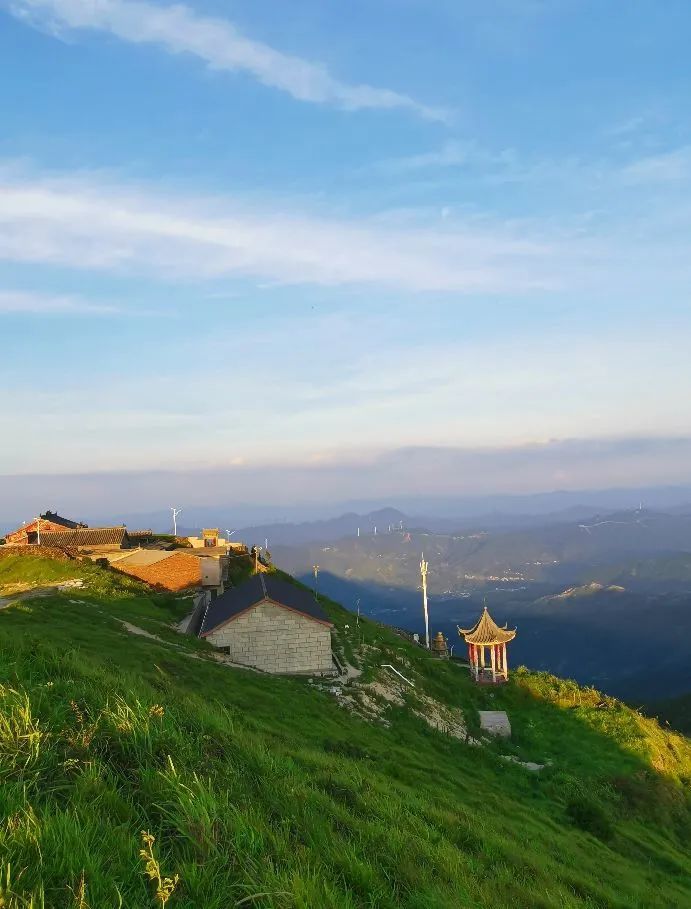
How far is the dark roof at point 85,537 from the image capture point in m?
62.9

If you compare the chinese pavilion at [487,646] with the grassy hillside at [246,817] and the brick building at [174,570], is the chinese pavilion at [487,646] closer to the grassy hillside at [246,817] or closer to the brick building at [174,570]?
the brick building at [174,570]

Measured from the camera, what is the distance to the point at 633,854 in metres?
19.8

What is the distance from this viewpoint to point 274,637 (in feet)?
112

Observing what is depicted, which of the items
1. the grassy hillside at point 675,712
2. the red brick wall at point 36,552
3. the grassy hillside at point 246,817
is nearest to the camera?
the grassy hillside at point 246,817

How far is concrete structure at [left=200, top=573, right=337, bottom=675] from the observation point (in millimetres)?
33594

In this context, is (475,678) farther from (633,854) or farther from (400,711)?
(633,854)

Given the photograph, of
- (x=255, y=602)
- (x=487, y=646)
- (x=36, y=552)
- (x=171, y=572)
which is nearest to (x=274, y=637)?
(x=255, y=602)

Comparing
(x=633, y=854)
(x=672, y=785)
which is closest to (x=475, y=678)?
(x=672, y=785)

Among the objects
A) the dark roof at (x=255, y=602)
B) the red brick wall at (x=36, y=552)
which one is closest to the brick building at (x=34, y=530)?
the red brick wall at (x=36, y=552)

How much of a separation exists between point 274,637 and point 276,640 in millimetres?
223

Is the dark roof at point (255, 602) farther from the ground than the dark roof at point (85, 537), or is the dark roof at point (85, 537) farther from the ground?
the dark roof at point (85, 537)

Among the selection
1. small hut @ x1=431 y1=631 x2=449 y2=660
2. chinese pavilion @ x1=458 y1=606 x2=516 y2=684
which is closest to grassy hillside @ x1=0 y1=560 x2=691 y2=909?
chinese pavilion @ x1=458 y1=606 x2=516 y2=684

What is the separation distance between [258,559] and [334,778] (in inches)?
2388

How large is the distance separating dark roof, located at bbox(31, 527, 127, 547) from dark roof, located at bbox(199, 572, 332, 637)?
28.6 metres
